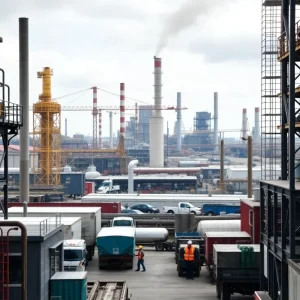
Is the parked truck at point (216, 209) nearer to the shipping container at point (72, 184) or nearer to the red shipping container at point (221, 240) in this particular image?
the shipping container at point (72, 184)

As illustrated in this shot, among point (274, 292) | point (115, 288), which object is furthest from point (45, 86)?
point (274, 292)

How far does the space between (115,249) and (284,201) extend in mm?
9742

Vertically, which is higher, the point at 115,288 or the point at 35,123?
the point at 35,123

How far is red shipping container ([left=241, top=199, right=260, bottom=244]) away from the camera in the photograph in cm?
2239

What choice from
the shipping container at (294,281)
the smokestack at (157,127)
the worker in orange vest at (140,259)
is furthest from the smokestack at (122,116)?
the shipping container at (294,281)

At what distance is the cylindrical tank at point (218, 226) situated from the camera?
27094 mm

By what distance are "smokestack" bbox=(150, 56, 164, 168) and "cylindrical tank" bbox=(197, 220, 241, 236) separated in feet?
221

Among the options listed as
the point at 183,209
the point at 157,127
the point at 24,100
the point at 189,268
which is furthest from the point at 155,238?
the point at 157,127

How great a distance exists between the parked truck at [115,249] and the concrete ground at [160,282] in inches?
14.3

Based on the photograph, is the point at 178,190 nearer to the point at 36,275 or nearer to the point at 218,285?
the point at 218,285

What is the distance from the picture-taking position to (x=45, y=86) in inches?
2223

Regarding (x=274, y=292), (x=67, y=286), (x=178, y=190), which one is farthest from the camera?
A: (x=178, y=190)

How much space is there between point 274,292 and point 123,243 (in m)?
A: 8.41

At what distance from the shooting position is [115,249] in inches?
951
